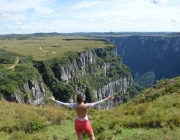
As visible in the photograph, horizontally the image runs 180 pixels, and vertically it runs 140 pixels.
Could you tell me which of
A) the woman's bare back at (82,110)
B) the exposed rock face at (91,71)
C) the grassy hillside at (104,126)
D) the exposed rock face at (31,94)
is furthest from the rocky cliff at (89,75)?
the woman's bare back at (82,110)

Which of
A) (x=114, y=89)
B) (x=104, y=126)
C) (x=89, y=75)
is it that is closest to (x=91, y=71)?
(x=89, y=75)

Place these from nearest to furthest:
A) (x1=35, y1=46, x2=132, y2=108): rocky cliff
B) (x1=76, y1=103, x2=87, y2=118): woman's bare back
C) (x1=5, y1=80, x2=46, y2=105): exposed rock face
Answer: (x1=76, y1=103, x2=87, y2=118): woman's bare back < (x1=5, y1=80, x2=46, y2=105): exposed rock face < (x1=35, y1=46, x2=132, y2=108): rocky cliff

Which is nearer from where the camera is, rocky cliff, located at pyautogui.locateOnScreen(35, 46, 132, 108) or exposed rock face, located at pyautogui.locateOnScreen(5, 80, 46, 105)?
exposed rock face, located at pyautogui.locateOnScreen(5, 80, 46, 105)

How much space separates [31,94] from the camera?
9012 cm

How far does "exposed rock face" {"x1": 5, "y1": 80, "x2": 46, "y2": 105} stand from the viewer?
79312mm

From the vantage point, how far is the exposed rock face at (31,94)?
79.3 m

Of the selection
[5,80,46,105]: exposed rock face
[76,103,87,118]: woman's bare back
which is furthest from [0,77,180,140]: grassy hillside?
[5,80,46,105]: exposed rock face

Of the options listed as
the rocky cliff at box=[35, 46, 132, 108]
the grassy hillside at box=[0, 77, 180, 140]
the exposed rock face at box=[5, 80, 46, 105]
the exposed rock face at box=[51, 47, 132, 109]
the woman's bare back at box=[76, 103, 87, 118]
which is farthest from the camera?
the exposed rock face at box=[51, 47, 132, 109]

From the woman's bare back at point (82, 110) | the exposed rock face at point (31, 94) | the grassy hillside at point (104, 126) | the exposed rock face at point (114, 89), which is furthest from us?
the exposed rock face at point (114, 89)

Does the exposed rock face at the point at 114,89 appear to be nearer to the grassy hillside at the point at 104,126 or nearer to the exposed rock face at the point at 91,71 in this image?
the exposed rock face at the point at 91,71

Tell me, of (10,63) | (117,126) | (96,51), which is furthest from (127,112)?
(96,51)

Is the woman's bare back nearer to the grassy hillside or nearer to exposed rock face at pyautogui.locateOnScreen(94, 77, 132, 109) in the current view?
the grassy hillside

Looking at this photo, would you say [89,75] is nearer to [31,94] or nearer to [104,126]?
[31,94]

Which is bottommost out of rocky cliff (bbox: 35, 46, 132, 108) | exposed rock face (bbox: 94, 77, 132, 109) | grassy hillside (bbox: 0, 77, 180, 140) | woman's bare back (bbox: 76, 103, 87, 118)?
exposed rock face (bbox: 94, 77, 132, 109)
